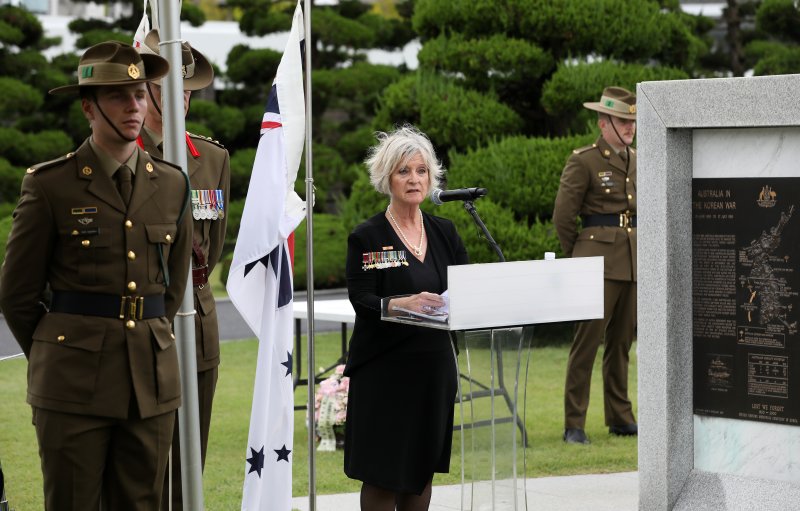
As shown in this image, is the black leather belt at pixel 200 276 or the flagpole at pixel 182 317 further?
the black leather belt at pixel 200 276

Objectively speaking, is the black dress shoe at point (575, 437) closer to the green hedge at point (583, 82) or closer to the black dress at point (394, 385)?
the black dress at point (394, 385)

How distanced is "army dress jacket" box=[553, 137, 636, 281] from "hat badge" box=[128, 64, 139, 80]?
477 centimetres

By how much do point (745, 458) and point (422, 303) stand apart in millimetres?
1638

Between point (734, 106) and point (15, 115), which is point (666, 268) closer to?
point (734, 106)

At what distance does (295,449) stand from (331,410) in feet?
1.42

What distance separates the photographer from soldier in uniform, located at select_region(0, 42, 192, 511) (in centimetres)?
411

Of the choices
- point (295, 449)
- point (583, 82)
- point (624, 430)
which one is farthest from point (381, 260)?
point (583, 82)

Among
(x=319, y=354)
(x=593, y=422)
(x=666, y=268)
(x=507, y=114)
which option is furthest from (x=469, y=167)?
(x=666, y=268)

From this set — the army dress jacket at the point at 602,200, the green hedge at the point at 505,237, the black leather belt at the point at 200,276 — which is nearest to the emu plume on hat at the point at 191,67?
the black leather belt at the point at 200,276

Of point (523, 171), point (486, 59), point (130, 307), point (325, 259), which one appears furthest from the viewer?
point (325, 259)

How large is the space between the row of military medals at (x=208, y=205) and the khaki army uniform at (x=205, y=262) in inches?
0.5

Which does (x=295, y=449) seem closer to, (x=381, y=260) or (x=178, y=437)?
(x=178, y=437)

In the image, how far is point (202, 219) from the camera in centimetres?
532

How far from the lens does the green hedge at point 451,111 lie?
12.5 m
